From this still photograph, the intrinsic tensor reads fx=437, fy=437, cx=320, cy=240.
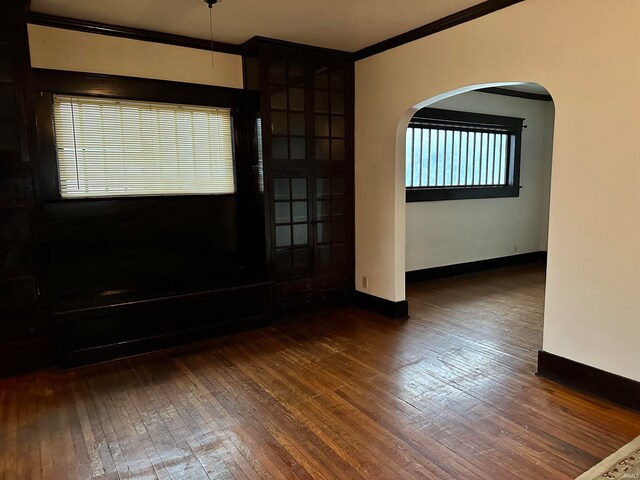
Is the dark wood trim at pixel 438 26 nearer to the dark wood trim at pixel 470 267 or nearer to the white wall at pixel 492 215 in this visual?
the white wall at pixel 492 215

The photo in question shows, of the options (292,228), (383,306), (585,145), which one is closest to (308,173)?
(292,228)

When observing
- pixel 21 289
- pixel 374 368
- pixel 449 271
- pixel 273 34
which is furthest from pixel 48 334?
pixel 449 271

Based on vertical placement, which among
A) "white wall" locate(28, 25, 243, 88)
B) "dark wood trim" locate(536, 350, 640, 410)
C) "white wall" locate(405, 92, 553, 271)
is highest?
"white wall" locate(28, 25, 243, 88)

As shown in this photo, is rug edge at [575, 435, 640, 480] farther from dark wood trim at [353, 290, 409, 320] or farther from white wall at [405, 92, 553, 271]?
white wall at [405, 92, 553, 271]

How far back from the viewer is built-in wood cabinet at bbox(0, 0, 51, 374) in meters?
3.01

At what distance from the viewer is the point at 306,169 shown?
4.38 meters

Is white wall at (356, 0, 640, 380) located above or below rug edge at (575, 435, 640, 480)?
above

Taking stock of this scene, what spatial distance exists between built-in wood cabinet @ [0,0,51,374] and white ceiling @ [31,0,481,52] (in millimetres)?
417

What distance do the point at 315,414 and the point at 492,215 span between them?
16.0 feet

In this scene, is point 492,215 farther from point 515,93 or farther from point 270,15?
point 270,15

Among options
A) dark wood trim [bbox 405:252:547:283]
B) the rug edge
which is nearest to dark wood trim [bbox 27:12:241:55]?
dark wood trim [bbox 405:252:547:283]

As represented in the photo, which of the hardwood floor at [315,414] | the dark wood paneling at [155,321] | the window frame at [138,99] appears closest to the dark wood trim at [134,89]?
the window frame at [138,99]

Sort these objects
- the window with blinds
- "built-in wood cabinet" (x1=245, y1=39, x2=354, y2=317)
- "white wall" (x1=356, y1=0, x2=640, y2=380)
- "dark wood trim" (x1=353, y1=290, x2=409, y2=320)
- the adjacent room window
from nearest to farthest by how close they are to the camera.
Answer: "white wall" (x1=356, y1=0, x2=640, y2=380)
the window with blinds
"built-in wood cabinet" (x1=245, y1=39, x2=354, y2=317)
"dark wood trim" (x1=353, y1=290, x2=409, y2=320)
the adjacent room window

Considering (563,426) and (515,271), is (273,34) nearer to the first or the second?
(563,426)
